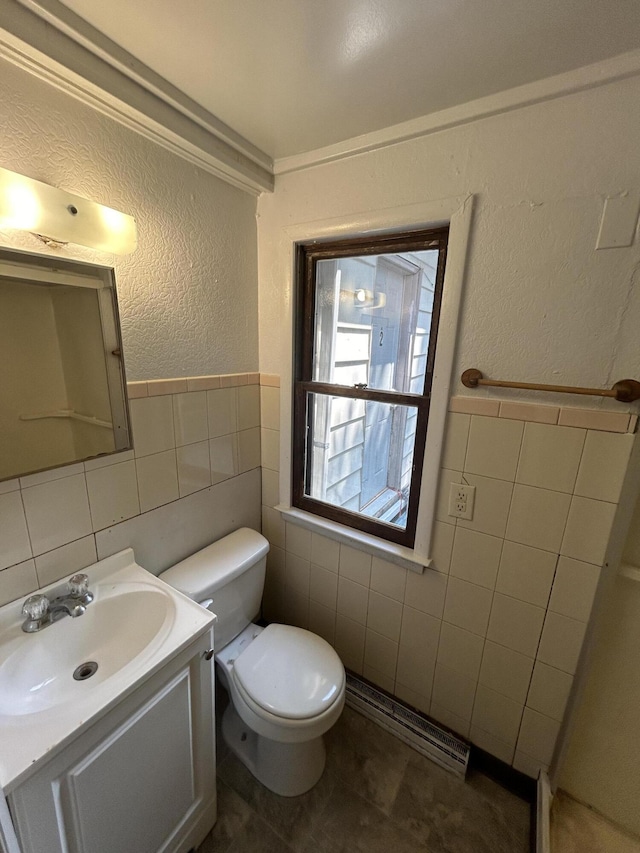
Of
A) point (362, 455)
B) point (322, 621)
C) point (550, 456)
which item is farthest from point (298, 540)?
point (550, 456)

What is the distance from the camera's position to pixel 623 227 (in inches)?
34.7

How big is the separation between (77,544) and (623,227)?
5.65 feet

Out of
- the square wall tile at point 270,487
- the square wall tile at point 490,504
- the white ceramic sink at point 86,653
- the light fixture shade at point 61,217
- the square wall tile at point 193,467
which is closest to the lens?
the white ceramic sink at point 86,653

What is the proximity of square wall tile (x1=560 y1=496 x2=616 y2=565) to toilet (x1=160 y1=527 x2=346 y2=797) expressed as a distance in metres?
0.88

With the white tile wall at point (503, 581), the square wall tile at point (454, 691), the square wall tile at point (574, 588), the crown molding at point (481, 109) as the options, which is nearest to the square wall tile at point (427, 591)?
the white tile wall at point (503, 581)

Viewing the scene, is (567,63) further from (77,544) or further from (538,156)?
(77,544)

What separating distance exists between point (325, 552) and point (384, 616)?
35 centimetres

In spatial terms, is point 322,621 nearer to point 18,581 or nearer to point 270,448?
point 270,448

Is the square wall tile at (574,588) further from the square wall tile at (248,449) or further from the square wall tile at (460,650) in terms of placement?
the square wall tile at (248,449)

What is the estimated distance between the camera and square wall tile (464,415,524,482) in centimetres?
108

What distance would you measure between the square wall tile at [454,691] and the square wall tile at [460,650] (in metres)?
0.03

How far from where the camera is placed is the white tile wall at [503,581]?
1.02 meters

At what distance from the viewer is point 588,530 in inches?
39.9

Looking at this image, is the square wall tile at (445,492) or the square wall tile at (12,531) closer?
the square wall tile at (12,531)
